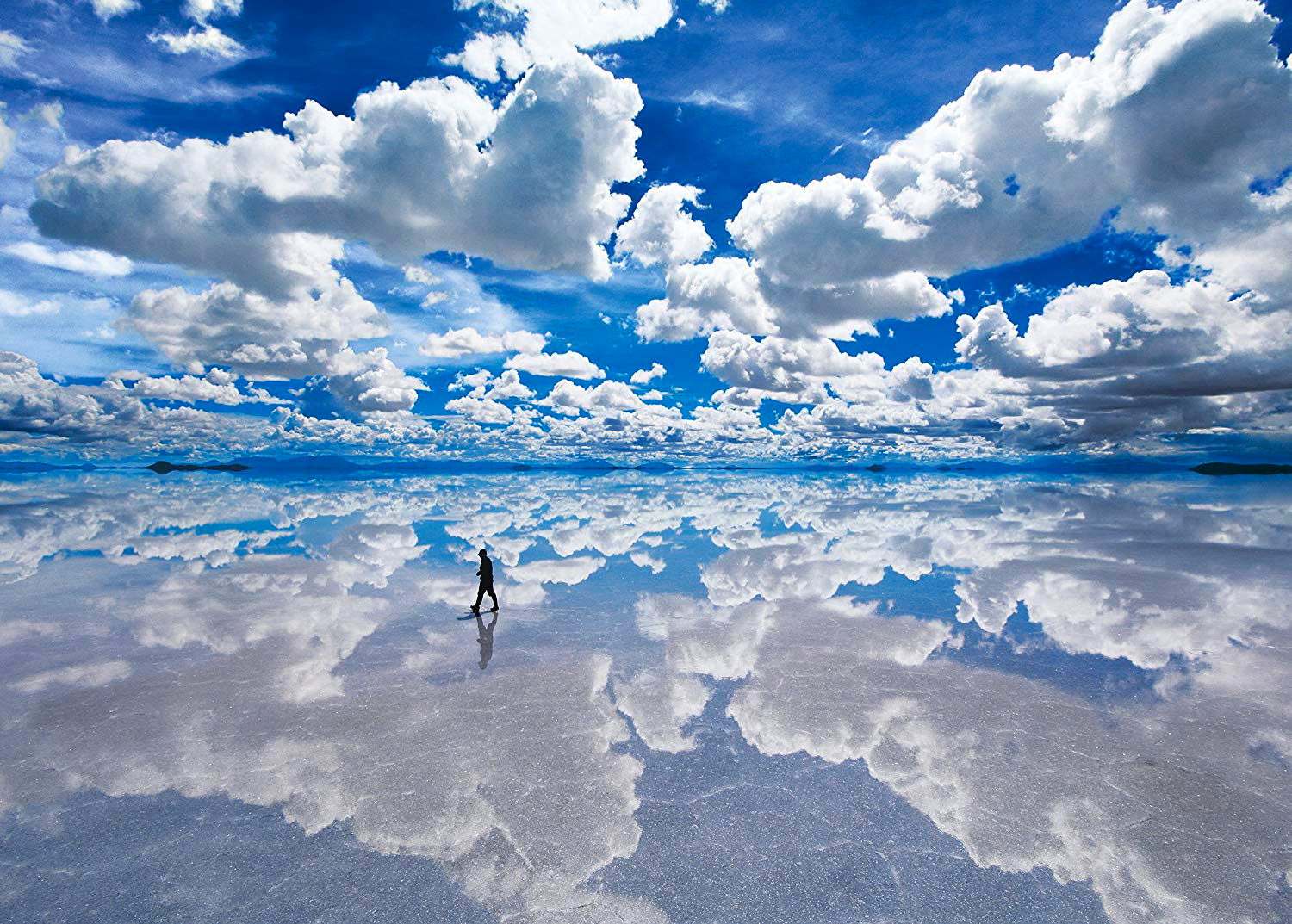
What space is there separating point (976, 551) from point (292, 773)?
2880 centimetres

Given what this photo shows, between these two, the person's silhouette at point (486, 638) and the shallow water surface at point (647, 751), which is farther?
the person's silhouette at point (486, 638)

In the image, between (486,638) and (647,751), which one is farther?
(486,638)

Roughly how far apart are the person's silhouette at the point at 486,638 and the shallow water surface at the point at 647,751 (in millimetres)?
89

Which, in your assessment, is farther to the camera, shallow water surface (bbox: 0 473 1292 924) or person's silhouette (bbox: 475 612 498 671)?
person's silhouette (bbox: 475 612 498 671)

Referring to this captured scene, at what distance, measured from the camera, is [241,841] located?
7.17m

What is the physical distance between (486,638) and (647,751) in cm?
714

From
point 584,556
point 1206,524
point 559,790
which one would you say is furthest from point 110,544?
point 1206,524

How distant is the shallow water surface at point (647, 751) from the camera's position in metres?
6.48

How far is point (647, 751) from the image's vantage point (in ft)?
30.6

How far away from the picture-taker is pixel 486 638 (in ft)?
Result: 49.9

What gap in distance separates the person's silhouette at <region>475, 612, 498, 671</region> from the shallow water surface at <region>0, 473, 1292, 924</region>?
89 mm

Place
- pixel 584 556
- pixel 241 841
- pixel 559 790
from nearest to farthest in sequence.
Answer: pixel 241 841 → pixel 559 790 → pixel 584 556

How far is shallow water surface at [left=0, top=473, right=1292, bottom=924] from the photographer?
6.48 m

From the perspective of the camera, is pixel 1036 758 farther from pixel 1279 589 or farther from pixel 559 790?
pixel 1279 589
